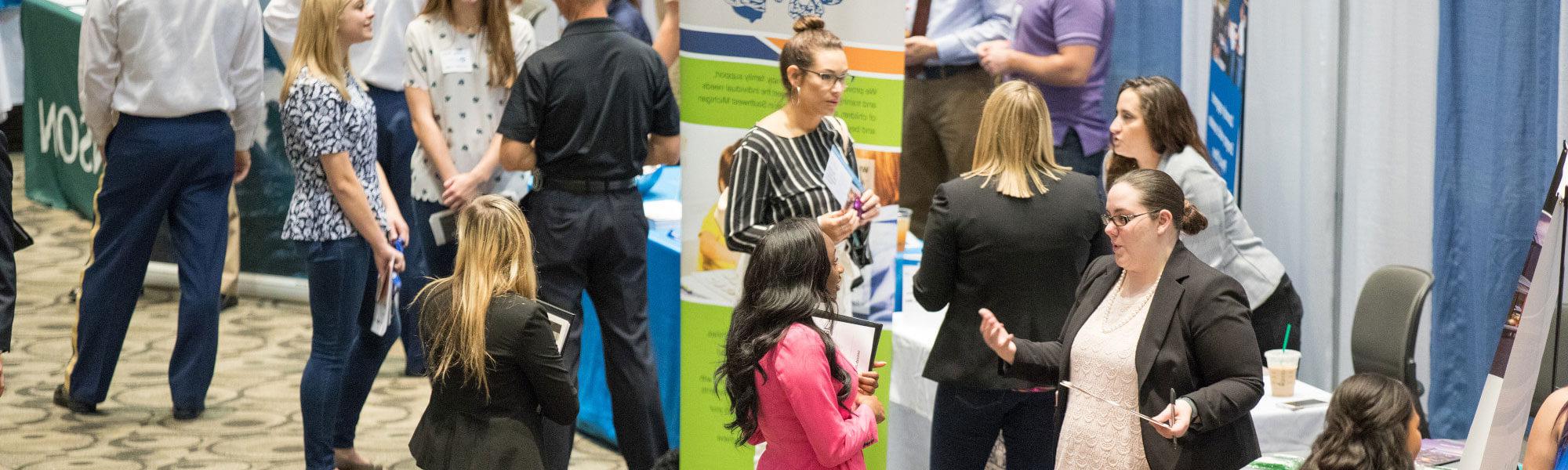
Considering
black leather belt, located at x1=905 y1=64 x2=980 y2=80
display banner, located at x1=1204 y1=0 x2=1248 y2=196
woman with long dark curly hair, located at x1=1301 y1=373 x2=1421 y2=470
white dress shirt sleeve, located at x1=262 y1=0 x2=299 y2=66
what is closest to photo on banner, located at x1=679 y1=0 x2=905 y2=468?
woman with long dark curly hair, located at x1=1301 y1=373 x2=1421 y2=470

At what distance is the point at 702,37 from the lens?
366cm

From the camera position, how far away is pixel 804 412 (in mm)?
2646

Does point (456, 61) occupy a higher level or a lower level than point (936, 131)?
higher

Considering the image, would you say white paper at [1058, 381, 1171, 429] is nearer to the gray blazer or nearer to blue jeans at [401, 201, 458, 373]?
the gray blazer

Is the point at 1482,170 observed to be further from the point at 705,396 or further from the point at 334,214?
the point at 334,214

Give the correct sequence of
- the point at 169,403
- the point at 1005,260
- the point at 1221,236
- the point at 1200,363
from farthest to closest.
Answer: the point at 169,403 → the point at 1221,236 → the point at 1005,260 → the point at 1200,363

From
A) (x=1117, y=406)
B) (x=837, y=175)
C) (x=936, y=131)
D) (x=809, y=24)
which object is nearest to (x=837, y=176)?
(x=837, y=175)

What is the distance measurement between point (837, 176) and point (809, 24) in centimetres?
37

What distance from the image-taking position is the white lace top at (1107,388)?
270cm

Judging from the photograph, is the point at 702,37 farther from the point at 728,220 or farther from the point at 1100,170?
the point at 1100,170

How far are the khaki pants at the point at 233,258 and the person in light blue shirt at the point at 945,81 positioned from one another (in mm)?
3050

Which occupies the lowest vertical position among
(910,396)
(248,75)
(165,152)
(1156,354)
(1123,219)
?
(910,396)

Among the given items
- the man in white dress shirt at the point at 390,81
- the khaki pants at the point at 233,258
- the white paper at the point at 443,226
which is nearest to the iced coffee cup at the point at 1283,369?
the white paper at the point at 443,226

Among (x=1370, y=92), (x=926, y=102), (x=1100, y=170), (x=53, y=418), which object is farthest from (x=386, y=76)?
(x=1370, y=92)
